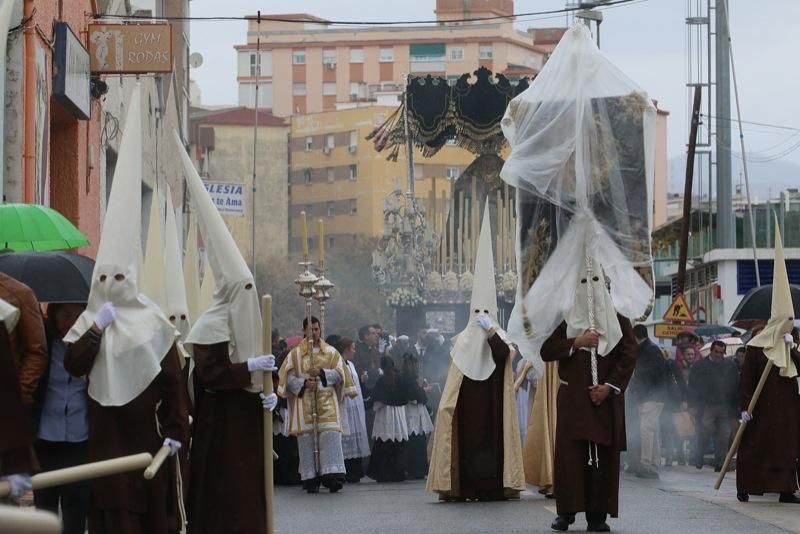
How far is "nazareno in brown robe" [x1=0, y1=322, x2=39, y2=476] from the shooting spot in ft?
23.3

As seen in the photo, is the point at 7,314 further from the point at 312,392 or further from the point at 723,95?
the point at 723,95

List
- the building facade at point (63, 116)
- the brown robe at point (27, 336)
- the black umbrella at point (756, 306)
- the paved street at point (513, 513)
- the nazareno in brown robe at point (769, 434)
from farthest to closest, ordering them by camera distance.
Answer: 1. the building facade at point (63, 116)
2. the black umbrella at point (756, 306)
3. the nazareno in brown robe at point (769, 434)
4. the paved street at point (513, 513)
5. the brown robe at point (27, 336)

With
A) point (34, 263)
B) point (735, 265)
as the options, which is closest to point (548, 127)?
point (34, 263)

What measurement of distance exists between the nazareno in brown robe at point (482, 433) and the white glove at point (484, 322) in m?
0.11

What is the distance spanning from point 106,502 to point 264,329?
58.6 inches

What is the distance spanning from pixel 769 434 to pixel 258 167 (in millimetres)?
75670

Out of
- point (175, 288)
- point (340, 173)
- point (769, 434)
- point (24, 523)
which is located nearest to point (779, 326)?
Result: point (769, 434)

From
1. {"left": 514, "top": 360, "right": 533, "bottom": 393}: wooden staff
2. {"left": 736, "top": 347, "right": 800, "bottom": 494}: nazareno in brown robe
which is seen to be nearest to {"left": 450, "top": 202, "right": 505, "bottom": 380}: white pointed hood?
{"left": 736, "top": 347, "right": 800, "bottom": 494}: nazareno in brown robe

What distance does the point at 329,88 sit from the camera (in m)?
106

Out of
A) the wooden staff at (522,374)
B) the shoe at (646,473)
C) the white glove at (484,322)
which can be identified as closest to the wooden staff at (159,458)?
the white glove at (484,322)

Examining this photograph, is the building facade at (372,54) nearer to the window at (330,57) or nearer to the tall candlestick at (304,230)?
the window at (330,57)

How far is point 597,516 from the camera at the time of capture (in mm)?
12219

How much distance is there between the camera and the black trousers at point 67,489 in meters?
9.19

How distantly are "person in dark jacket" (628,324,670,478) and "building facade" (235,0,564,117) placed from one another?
78.1 metres
